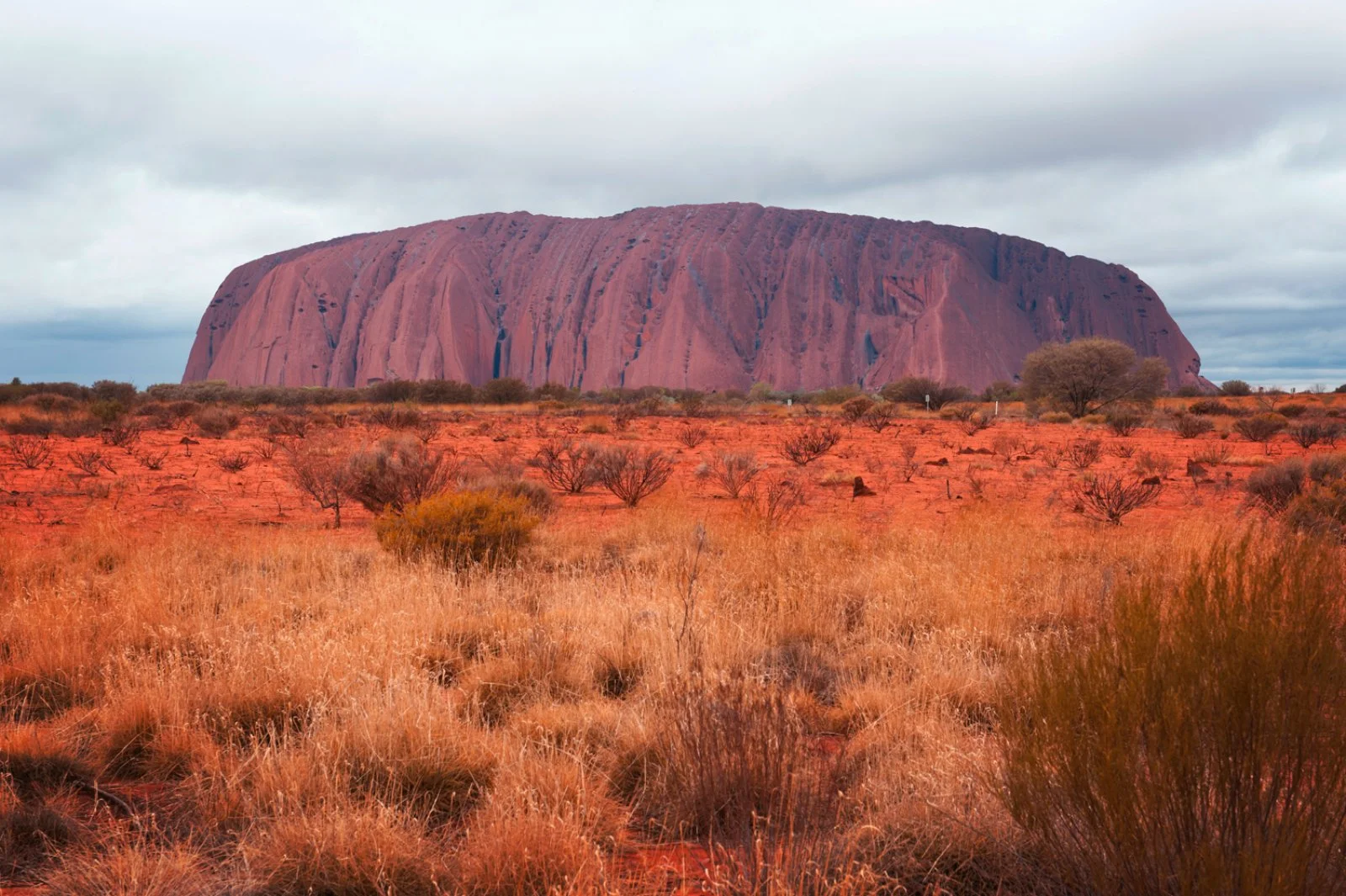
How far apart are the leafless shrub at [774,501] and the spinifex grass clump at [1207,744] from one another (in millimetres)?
6143

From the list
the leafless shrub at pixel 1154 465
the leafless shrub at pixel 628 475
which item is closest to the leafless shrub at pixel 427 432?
the leafless shrub at pixel 628 475

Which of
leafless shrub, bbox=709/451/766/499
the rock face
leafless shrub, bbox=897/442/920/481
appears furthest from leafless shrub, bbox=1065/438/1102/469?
the rock face

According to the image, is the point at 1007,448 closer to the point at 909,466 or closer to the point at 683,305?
the point at 909,466

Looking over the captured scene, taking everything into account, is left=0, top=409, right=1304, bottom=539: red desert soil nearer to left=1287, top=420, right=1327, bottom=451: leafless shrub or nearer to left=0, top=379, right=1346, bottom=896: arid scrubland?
left=1287, top=420, right=1327, bottom=451: leafless shrub

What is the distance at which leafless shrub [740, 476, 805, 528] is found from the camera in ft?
30.9

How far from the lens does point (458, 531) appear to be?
764 cm

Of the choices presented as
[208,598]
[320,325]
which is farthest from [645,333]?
[208,598]

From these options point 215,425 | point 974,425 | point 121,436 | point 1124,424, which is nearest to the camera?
point 121,436

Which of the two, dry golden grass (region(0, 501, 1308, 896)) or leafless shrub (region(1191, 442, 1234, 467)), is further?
leafless shrub (region(1191, 442, 1234, 467))

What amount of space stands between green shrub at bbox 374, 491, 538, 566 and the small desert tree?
3728 centimetres

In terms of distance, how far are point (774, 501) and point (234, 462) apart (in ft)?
37.6

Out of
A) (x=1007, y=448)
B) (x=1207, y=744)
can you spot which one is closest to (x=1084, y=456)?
(x=1007, y=448)

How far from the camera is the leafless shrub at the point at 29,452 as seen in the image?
15508 millimetres

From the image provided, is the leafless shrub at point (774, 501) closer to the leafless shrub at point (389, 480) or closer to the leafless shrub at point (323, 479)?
the leafless shrub at point (389, 480)
